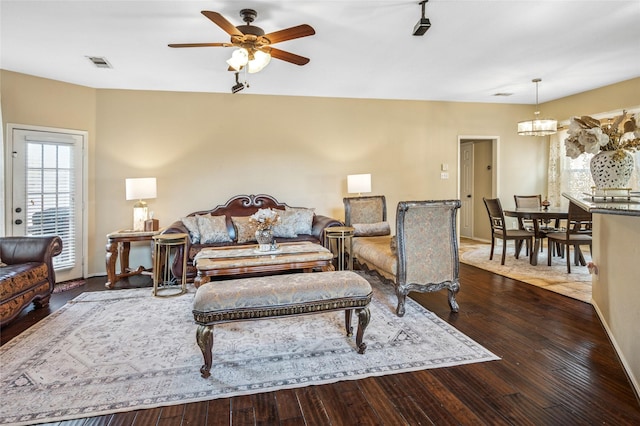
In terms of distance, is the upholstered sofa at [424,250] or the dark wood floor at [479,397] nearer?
the dark wood floor at [479,397]

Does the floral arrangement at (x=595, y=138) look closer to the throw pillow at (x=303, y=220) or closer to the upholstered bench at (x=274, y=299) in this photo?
the upholstered bench at (x=274, y=299)

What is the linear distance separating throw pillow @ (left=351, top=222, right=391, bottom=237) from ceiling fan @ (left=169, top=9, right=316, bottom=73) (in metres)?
2.44

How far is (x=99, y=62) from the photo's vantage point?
378cm

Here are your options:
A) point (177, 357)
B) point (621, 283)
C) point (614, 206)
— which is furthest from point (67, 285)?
point (621, 283)

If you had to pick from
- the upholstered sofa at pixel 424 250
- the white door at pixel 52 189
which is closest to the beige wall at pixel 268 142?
the white door at pixel 52 189

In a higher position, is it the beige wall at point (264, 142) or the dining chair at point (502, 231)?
the beige wall at point (264, 142)

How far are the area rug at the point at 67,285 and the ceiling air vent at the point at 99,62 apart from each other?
272cm

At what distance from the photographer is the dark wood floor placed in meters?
1.63

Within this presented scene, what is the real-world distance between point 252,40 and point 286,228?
261cm

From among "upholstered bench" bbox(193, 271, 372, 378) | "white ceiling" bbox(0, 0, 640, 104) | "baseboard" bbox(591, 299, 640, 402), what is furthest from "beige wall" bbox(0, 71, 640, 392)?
"baseboard" bbox(591, 299, 640, 402)

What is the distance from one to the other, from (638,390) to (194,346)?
2717 millimetres

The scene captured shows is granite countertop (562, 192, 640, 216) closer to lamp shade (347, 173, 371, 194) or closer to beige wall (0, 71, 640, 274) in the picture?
lamp shade (347, 173, 371, 194)

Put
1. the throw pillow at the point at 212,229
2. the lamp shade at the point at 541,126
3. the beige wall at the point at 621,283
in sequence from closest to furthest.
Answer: the beige wall at the point at 621,283 → the throw pillow at the point at 212,229 → the lamp shade at the point at 541,126

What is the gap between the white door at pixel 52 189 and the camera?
401cm
